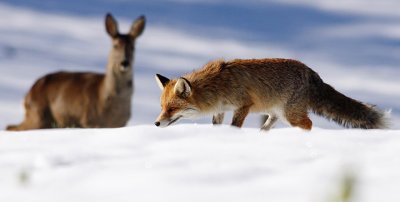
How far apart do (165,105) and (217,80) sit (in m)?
0.73

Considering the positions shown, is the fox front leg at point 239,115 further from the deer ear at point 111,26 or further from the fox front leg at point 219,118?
the deer ear at point 111,26

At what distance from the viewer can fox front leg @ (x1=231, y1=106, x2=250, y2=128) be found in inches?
→ 309

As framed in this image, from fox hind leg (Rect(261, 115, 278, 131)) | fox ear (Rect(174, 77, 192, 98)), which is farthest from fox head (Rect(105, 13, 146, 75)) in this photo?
fox ear (Rect(174, 77, 192, 98))

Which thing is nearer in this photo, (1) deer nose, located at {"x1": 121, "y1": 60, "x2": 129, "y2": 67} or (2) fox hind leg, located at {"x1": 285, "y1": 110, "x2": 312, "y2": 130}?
(2) fox hind leg, located at {"x1": 285, "y1": 110, "x2": 312, "y2": 130}

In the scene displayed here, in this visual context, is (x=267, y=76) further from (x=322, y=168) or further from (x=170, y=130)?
(x=322, y=168)

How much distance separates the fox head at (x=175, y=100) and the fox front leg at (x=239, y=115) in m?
0.48

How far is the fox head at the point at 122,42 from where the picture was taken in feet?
55.4

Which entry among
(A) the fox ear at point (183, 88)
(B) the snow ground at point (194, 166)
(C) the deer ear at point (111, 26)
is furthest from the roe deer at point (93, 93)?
(B) the snow ground at point (194, 166)

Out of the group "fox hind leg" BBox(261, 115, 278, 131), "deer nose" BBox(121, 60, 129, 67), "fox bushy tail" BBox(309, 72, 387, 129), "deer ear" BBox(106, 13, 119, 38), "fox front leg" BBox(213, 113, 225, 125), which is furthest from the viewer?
"deer nose" BBox(121, 60, 129, 67)

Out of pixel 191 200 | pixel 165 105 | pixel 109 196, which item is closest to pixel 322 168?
pixel 191 200

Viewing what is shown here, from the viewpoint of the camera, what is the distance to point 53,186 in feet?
13.4

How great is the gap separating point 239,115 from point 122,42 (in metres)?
9.30

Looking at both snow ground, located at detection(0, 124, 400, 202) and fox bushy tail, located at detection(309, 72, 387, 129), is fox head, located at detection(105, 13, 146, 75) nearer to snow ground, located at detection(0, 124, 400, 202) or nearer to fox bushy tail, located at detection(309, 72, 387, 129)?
fox bushy tail, located at detection(309, 72, 387, 129)

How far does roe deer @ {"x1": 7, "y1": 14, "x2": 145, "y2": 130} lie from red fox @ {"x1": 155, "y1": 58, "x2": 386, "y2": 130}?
8.65 m
